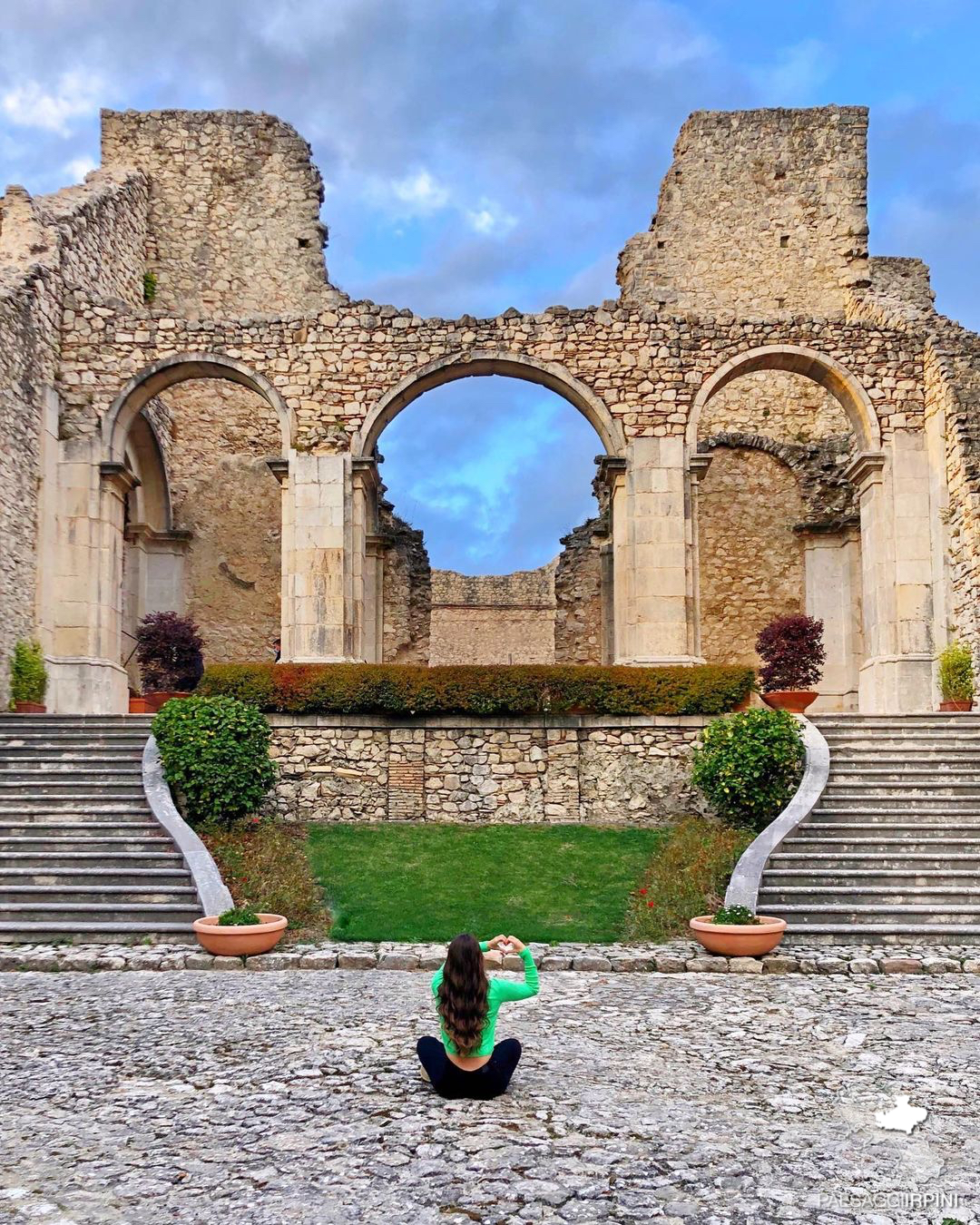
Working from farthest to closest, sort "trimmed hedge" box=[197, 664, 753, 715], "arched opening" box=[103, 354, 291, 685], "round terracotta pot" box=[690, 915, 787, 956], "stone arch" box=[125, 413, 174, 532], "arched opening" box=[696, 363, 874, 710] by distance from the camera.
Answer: "arched opening" box=[103, 354, 291, 685] < "arched opening" box=[696, 363, 874, 710] < "stone arch" box=[125, 413, 174, 532] < "trimmed hedge" box=[197, 664, 753, 715] < "round terracotta pot" box=[690, 915, 787, 956]

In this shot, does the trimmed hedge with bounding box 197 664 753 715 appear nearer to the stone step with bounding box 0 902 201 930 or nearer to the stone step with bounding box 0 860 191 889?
the stone step with bounding box 0 860 191 889

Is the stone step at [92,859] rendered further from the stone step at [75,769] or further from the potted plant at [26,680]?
the potted plant at [26,680]

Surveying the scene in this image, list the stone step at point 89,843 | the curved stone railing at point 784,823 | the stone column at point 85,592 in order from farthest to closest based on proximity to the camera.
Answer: the stone column at point 85,592 → the stone step at point 89,843 → the curved stone railing at point 784,823

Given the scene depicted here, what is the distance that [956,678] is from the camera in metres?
14.3

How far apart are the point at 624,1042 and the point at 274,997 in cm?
231

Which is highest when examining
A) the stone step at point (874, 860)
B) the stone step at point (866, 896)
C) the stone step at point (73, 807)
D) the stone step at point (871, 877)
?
the stone step at point (73, 807)

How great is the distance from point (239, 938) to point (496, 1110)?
3820mm

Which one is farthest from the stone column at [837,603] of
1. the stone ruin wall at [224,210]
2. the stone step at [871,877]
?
the stone ruin wall at [224,210]

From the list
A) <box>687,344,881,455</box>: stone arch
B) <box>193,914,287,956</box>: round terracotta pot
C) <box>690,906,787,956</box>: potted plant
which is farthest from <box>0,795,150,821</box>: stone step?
<box>687,344,881,455</box>: stone arch

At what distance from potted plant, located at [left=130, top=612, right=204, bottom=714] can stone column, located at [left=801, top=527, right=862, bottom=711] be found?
10424mm

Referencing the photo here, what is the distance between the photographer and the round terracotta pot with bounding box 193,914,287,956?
7887 millimetres

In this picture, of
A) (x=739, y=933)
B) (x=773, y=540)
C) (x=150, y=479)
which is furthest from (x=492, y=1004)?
(x=773, y=540)

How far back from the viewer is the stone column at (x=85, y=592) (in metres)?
15.0

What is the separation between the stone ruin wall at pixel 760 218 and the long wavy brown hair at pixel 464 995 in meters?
19.9
